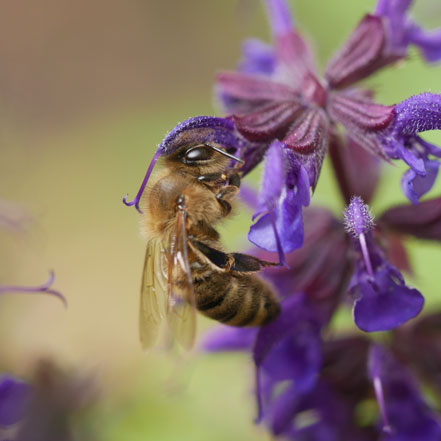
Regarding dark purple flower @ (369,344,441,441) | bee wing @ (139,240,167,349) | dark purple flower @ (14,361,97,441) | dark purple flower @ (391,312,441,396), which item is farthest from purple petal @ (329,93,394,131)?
dark purple flower @ (14,361,97,441)

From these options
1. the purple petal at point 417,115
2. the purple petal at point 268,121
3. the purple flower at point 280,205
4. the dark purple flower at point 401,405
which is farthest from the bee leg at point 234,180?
the dark purple flower at point 401,405

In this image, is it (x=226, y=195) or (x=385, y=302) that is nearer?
(x=385, y=302)

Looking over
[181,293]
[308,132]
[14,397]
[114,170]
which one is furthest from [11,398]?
[114,170]

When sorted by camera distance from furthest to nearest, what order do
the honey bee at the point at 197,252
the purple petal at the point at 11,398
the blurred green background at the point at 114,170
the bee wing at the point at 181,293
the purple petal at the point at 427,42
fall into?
the blurred green background at the point at 114,170, the purple petal at the point at 427,42, the purple petal at the point at 11,398, the honey bee at the point at 197,252, the bee wing at the point at 181,293

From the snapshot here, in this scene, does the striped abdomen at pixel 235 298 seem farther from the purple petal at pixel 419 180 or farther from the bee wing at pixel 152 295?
the purple petal at pixel 419 180

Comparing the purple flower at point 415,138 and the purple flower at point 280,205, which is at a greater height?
the purple flower at point 415,138

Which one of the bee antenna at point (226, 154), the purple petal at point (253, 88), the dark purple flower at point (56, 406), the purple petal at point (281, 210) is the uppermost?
the purple petal at point (253, 88)

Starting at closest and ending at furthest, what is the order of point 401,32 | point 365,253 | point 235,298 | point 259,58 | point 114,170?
point 365,253 → point 235,298 → point 401,32 → point 259,58 → point 114,170

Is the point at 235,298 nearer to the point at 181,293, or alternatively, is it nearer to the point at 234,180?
the point at 181,293
